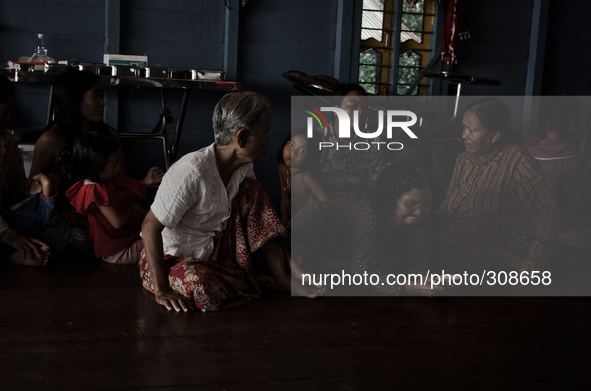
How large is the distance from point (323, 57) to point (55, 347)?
309 centimetres

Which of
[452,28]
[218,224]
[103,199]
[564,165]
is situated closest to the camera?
[218,224]

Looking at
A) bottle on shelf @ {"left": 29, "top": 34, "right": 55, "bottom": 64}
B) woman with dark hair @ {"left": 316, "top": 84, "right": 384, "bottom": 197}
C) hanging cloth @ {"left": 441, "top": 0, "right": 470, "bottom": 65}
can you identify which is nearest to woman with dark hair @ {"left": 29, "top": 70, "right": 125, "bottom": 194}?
bottle on shelf @ {"left": 29, "top": 34, "right": 55, "bottom": 64}

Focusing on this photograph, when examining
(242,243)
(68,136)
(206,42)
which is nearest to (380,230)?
(242,243)

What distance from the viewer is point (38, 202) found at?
2455mm

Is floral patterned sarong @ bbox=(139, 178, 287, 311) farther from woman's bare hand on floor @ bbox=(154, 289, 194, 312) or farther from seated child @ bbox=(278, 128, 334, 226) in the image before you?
seated child @ bbox=(278, 128, 334, 226)

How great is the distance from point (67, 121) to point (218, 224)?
129 centimetres

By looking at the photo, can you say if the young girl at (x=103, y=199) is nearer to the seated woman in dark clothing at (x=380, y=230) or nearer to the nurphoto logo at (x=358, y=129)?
the seated woman in dark clothing at (x=380, y=230)

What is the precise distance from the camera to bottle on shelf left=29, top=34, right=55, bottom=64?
3248 mm

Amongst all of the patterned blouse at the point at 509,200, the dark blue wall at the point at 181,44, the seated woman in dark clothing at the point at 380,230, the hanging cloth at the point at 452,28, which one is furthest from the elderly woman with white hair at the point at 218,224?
the hanging cloth at the point at 452,28

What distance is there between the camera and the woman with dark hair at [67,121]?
261 cm

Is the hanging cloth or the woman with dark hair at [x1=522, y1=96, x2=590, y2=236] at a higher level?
the hanging cloth

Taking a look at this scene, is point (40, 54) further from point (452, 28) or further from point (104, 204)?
point (452, 28)

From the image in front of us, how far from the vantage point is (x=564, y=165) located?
304cm

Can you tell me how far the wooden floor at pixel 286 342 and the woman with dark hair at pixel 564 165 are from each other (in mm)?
1163
